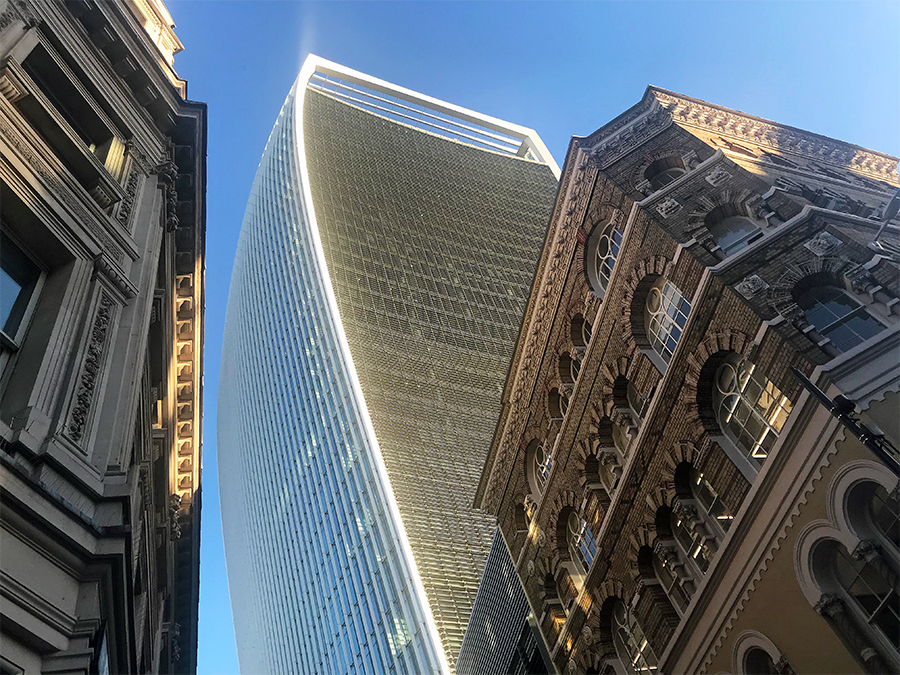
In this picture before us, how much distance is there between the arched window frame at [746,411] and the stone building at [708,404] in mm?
55

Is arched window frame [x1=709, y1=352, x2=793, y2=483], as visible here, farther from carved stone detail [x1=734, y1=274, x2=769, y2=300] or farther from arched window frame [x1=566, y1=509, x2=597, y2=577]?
arched window frame [x1=566, y1=509, x2=597, y2=577]

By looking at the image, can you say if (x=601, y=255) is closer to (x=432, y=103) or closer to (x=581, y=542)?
(x=581, y=542)

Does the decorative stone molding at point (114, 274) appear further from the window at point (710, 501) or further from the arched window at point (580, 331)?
the window at point (710, 501)

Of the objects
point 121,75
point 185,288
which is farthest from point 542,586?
point 121,75

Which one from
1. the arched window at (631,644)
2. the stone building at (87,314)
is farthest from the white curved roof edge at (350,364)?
the arched window at (631,644)

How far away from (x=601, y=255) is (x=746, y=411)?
9305 millimetres

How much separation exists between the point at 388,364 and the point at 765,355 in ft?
228

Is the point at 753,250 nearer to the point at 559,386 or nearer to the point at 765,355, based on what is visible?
the point at 765,355

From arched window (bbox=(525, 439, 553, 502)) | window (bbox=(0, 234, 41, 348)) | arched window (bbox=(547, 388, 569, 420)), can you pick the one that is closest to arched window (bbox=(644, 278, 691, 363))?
arched window (bbox=(547, 388, 569, 420))

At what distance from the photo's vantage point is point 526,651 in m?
27.6

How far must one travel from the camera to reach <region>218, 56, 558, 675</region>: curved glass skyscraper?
2530 inches

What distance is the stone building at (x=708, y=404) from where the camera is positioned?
49.3ft

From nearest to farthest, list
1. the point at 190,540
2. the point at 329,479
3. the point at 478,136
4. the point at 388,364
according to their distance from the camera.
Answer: the point at 190,540 → the point at 329,479 → the point at 388,364 → the point at 478,136

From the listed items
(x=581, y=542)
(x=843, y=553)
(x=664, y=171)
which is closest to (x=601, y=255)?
(x=664, y=171)
